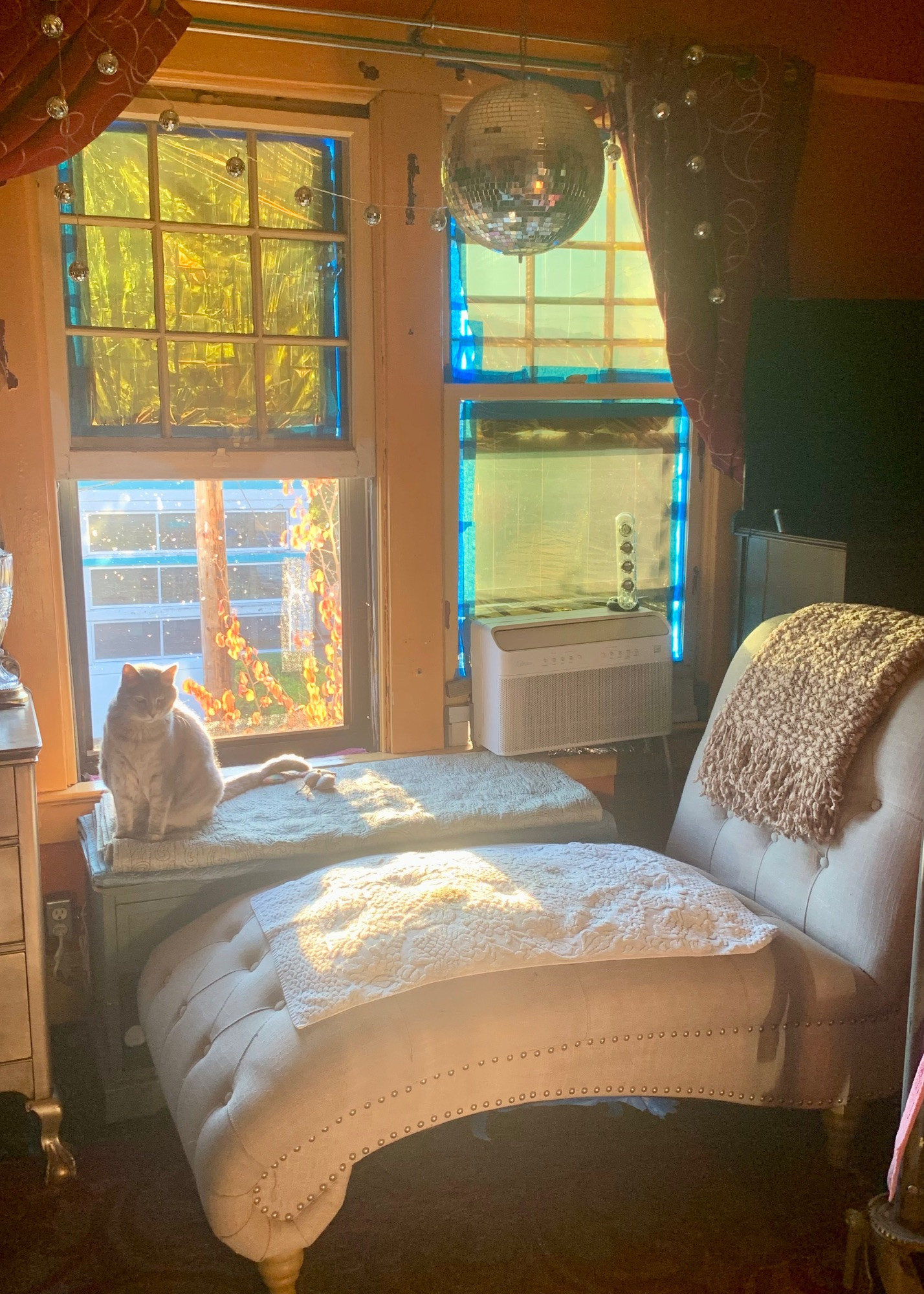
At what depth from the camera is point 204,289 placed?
105 inches

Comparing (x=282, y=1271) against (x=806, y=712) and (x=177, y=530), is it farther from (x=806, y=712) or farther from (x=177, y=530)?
(x=177, y=530)

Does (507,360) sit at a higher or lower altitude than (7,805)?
higher

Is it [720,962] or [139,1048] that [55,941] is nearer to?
[139,1048]

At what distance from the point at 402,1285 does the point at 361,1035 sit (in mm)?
459

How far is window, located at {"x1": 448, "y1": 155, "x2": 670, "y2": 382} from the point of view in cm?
292

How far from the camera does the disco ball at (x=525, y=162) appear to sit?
1780 millimetres

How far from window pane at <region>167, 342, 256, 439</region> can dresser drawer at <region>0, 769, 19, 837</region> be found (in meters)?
1.07

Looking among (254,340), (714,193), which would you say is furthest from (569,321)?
(254,340)

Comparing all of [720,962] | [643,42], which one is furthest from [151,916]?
[643,42]

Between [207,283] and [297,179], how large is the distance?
36 cm

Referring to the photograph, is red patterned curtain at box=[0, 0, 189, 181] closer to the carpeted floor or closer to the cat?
the cat

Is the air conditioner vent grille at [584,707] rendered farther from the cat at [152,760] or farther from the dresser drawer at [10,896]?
the dresser drawer at [10,896]

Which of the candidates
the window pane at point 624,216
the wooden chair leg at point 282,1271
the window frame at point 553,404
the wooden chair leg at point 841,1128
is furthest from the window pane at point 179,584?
the wooden chair leg at point 841,1128

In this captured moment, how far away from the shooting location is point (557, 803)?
2.63 meters
